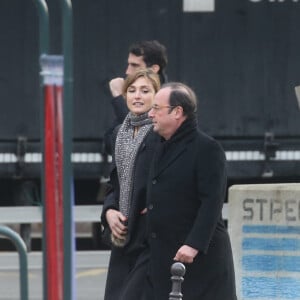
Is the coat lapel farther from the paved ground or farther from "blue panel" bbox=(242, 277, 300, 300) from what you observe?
the paved ground

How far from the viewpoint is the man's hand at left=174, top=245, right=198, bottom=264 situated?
6035 mm

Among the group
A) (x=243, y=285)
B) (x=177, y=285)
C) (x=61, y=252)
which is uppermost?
(x=61, y=252)

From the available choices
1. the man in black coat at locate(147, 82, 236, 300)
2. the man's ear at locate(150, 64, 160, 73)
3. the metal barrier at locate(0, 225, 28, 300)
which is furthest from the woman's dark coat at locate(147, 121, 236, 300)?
the man's ear at locate(150, 64, 160, 73)

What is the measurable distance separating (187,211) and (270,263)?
79.7 inches

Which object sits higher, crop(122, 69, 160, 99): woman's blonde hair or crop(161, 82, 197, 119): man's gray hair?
crop(122, 69, 160, 99): woman's blonde hair

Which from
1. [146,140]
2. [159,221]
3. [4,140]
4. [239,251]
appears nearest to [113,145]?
[146,140]

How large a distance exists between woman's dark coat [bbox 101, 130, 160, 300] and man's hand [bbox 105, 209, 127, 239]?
1.6 inches

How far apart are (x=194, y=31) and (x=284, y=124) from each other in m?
1.49

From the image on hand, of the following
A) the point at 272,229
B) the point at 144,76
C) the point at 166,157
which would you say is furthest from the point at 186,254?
the point at 272,229

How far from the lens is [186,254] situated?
604cm

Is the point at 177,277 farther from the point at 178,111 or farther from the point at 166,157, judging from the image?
the point at 178,111

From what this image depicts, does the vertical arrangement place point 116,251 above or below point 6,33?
below

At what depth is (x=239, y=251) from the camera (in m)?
8.03

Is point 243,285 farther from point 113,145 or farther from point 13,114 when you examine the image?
point 13,114
